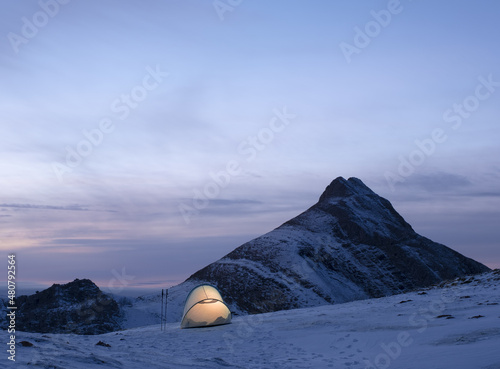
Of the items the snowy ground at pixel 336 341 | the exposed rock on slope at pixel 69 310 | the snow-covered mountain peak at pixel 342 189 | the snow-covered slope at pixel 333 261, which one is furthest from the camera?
the snow-covered mountain peak at pixel 342 189

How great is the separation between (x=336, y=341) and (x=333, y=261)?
41617mm

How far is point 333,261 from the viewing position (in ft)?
193

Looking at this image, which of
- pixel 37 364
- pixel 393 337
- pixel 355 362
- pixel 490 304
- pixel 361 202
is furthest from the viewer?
pixel 361 202

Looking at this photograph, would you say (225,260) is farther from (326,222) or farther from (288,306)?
(326,222)

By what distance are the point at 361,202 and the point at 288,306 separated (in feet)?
111

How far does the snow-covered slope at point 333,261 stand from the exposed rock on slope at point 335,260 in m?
0.10

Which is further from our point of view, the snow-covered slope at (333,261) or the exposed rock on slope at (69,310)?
the snow-covered slope at (333,261)

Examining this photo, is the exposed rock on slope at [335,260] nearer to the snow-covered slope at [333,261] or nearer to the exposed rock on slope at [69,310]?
the snow-covered slope at [333,261]

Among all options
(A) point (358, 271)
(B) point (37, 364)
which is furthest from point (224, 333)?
(A) point (358, 271)

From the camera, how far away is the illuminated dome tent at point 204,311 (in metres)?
26.2

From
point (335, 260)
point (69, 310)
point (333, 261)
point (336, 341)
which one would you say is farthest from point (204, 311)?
point (335, 260)

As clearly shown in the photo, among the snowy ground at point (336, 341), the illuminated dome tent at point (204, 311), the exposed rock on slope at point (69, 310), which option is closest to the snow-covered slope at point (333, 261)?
the exposed rock on slope at point (69, 310)

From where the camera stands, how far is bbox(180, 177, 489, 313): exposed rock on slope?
160 ft

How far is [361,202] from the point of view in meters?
75.1
